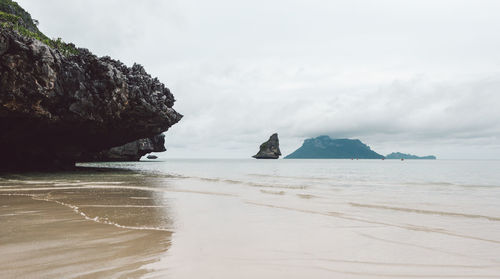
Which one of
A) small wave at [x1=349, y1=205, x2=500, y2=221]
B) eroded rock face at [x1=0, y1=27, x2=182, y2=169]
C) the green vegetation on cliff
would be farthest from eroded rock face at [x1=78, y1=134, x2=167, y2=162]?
small wave at [x1=349, y1=205, x2=500, y2=221]

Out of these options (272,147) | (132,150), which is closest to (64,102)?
(132,150)

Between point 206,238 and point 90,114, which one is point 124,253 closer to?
point 206,238

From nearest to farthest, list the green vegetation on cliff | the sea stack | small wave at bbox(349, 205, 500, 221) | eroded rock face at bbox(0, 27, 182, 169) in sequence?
small wave at bbox(349, 205, 500, 221)
eroded rock face at bbox(0, 27, 182, 169)
the green vegetation on cliff
the sea stack

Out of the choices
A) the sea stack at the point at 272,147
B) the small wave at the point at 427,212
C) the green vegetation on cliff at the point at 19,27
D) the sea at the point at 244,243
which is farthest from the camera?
the sea stack at the point at 272,147

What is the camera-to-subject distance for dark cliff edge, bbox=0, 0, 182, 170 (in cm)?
2061

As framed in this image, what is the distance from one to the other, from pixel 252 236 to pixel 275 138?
503 ft

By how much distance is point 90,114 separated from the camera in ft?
90.0

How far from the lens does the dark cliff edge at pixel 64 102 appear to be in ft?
67.6

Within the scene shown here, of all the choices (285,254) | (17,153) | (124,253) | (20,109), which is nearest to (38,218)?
(124,253)

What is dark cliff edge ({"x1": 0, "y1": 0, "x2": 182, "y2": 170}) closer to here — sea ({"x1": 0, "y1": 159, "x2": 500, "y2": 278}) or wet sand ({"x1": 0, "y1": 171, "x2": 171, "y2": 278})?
sea ({"x1": 0, "y1": 159, "x2": 500, "y2": 278})

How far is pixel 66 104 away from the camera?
2569 cm

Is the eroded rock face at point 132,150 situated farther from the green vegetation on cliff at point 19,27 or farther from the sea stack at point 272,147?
the sea stack at point 272,147

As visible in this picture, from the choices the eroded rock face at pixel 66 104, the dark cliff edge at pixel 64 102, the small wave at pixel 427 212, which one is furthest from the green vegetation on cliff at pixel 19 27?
the small wave at pixel 427 212

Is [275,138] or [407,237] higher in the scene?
[275,138]
